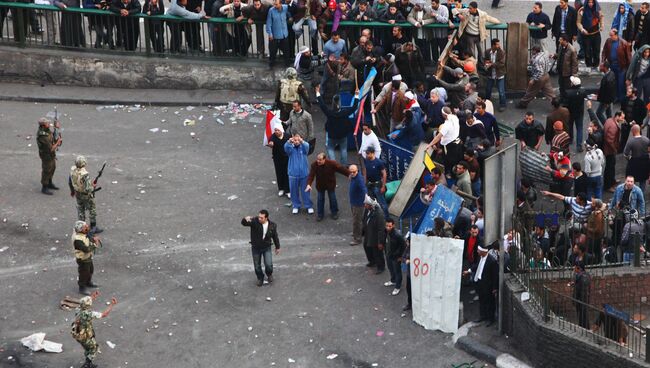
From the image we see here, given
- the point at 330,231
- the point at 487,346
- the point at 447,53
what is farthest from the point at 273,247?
the point at 447,53

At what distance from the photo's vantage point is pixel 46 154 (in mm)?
23719

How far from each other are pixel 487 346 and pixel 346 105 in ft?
26.8

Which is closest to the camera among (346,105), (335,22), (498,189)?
(498,189)

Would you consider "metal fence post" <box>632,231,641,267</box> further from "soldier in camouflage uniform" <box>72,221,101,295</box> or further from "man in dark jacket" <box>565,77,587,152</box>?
"soldier in camouflage uniform" <box>72,221,101,295</box>

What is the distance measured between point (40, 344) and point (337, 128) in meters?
7.42

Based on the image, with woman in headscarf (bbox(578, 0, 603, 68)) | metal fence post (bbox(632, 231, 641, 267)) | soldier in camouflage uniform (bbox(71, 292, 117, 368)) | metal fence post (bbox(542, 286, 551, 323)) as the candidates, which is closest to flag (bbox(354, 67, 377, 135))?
woman in headscarf (bbox(578, 0, 603, 68))

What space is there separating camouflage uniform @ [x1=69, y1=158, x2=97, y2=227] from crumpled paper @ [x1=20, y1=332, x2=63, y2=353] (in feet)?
11.3

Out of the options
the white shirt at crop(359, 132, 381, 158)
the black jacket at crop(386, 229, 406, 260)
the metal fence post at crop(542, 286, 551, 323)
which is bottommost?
the metal fence post at crop(542, 286, 551, 323)

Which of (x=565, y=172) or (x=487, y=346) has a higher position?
(x=565, y=172)

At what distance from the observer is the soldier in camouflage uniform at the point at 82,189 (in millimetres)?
22188

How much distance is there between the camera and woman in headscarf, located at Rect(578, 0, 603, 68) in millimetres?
28141

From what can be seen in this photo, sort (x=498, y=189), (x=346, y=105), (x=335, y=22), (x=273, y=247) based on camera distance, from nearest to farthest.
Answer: (x=498, y=189)
(x=273, y=247)
(x=346, y=105)
(x=335, y=22)

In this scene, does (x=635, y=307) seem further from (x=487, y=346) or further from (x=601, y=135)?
(x=601, y=135)

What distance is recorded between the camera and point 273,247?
2216cm
